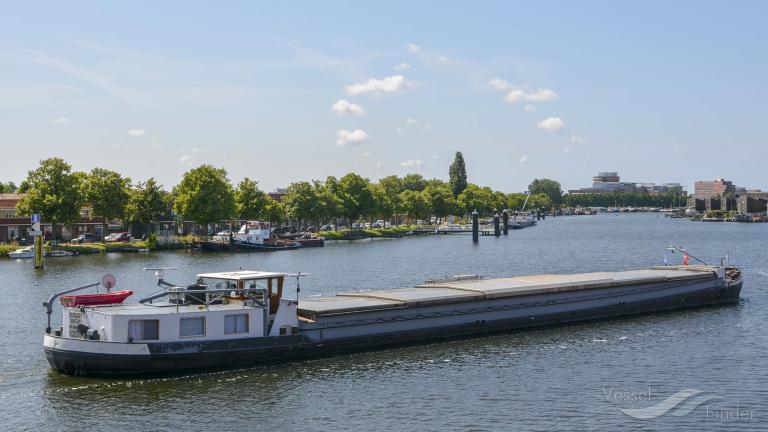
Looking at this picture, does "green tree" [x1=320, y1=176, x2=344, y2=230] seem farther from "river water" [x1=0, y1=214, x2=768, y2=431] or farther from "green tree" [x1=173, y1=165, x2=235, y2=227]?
"river water" [x1=0, y1=214, x2=768, y2=431]

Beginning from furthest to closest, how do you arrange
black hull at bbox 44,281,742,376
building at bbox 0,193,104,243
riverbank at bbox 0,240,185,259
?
building at bbox 0,193,104,243 → riverbank at bbox 0,240,185,259 → black hull at bbox 44,281,742,376

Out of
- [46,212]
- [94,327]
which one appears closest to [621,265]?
[94,327]

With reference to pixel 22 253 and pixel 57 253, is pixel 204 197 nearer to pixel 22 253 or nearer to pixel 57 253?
pixel 57 253

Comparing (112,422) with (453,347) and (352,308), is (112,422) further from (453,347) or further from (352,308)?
(453,347)

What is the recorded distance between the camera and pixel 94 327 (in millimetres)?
40188

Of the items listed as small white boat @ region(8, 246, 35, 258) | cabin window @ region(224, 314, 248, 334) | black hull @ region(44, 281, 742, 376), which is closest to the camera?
black hull @ region(44, 281, 742, 376)

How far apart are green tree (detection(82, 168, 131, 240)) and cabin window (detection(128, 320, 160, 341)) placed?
367ft

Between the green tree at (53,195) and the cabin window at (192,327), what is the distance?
98891 millimetres

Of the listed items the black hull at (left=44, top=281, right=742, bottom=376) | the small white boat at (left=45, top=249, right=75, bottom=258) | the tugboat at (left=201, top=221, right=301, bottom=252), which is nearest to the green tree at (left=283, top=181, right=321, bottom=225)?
the tugboat at (left=201, top=221, right=301, bottom=252)

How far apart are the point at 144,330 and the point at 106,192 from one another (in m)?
114

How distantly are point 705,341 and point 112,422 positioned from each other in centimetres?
3666

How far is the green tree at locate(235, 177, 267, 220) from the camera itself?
167m

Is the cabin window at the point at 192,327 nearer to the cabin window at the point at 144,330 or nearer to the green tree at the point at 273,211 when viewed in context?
the cabin window at the point at 144,330

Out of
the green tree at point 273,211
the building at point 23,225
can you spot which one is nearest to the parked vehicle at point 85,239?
the building at point 23,225
